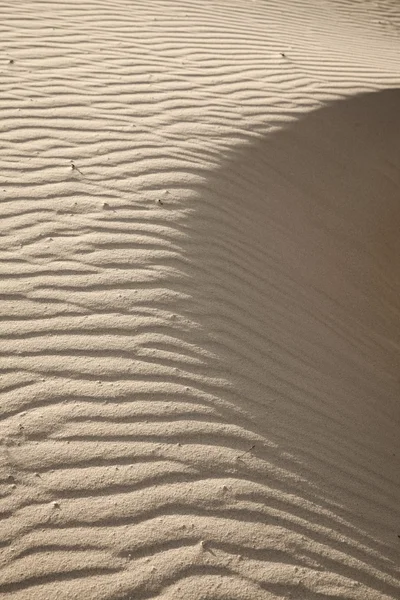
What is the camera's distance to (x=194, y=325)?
3328 millimetres

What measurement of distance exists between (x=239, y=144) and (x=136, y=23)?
9.21 feet

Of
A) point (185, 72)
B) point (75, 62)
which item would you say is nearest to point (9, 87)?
point (75, 62)

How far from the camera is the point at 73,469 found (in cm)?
260

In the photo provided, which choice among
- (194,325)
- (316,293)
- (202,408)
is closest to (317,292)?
(316,293)

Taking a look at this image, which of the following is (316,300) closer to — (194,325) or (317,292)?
(317,292)

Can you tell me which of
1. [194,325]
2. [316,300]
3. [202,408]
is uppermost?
[316,300]

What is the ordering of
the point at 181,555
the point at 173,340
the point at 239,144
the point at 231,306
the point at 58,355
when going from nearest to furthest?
1. the point at 181,555
2. the point at 58,355
3. the point at 173,340
4. the point at 231,306
5. the point at 239,144

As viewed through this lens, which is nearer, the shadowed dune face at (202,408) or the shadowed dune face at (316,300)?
the shadowed dune face at (202,408)

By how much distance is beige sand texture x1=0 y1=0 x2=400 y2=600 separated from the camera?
2477 mm

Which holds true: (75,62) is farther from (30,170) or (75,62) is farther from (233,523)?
(233,523)

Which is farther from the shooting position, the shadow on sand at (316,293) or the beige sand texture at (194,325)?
the shadow on sand at (316,293)

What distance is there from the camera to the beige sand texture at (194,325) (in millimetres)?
2477

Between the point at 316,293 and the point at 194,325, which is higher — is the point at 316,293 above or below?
above

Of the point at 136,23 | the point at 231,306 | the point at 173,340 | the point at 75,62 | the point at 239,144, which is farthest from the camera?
the point at 136,23
